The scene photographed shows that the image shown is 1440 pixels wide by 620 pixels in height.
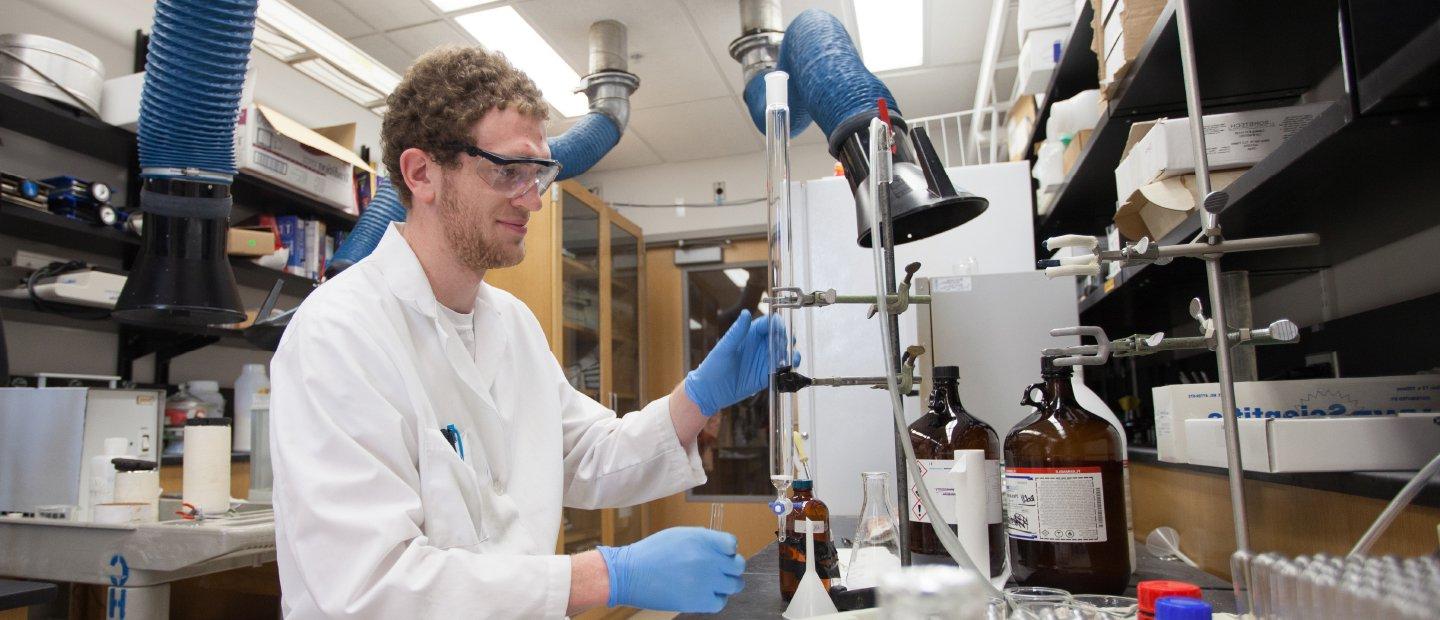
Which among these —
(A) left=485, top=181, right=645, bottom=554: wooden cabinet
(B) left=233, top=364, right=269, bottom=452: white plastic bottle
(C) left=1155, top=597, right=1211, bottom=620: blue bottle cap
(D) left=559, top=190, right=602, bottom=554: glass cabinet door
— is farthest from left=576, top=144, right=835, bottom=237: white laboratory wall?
(C) left=1155, top=597, right=1211, bottom=620: blue bottle cap

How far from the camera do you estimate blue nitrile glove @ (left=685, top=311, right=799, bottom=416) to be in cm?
146

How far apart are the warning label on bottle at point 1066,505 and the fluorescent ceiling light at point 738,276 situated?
386 cm

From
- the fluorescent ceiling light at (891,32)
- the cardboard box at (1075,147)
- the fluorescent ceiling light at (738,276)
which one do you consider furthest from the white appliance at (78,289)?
the fluorescent ceiling light at (738,276)

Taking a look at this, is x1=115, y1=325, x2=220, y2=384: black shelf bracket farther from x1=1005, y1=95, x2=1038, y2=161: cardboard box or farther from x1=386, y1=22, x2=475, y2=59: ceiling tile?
x1=1005, y1=95, x2=1038, y2=161: cardboard box

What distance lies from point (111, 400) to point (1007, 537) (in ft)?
8.35

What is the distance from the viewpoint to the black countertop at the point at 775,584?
994mm

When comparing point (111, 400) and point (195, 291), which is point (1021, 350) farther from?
point (111, 400)

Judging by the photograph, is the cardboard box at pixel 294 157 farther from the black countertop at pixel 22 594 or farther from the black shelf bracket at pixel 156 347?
the black countertop at pixel 22 594

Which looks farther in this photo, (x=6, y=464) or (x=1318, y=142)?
(x=6, y=464)

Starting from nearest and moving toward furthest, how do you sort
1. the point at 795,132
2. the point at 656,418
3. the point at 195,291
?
the point at 656,418
the point at 195,291
the point at 795,132

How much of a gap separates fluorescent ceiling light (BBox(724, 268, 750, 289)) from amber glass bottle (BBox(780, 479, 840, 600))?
3.80m

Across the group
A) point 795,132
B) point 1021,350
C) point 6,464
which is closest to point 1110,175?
point 1021,350

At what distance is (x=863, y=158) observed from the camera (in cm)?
118

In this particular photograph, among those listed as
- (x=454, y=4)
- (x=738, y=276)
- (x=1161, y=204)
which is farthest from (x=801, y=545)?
(x=738, y=276)
